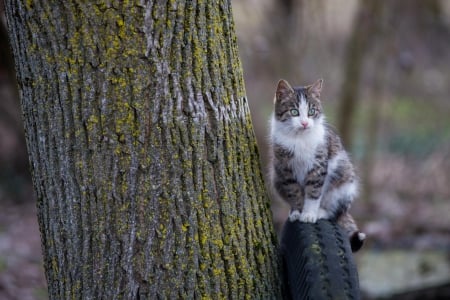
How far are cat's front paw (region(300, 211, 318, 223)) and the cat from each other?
22 millimetres

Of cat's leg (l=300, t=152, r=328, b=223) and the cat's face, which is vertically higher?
the cat's face

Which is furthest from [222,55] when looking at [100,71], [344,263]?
[344,263]

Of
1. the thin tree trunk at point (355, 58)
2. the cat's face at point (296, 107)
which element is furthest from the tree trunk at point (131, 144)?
the thin tree trunk at point (355, 58)

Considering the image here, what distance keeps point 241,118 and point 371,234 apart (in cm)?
534

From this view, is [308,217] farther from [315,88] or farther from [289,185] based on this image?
[315,88]

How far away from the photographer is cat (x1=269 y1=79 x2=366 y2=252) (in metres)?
3.50

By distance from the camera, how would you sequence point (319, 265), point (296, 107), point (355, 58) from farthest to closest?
point (355, 58), point (296, 107), point (319, 265)

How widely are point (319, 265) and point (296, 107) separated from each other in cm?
122

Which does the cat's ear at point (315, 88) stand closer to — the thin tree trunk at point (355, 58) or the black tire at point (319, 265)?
the black tire at point (319, 265)

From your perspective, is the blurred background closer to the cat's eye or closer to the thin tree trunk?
the thin tree trunk

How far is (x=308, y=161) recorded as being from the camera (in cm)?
351

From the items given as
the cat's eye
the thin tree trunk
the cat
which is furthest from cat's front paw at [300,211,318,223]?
the thin tree trunk

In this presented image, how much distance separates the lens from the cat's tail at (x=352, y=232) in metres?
3.27

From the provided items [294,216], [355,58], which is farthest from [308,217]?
[355,58]
